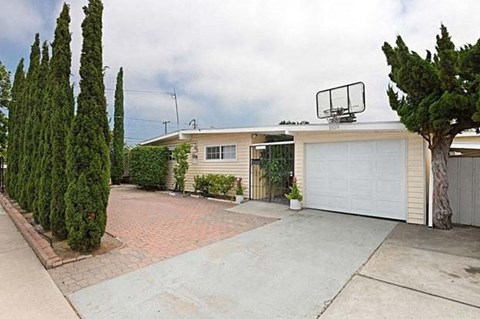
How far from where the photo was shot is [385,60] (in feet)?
22.6

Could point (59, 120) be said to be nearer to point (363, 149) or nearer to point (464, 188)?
point (363, 149)

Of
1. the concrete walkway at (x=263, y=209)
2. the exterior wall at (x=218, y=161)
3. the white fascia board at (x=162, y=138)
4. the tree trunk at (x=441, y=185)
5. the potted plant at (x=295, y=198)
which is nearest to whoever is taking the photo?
the tree trunk at (x=441, y=185)

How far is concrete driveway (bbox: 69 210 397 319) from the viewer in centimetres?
302

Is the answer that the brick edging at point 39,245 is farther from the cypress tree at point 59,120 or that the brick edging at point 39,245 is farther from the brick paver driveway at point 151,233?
the cypress tree at point 59,120

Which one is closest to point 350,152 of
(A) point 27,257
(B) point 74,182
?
(B) point 74,182

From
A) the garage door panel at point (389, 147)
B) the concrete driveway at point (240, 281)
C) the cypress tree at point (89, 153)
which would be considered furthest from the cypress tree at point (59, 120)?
the garage door panel at point (389, 147)

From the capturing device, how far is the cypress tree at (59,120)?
5.31 m

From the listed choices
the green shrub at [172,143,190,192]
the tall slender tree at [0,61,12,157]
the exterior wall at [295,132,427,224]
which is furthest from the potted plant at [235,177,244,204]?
the tall slender tree at [0,61,12,157]

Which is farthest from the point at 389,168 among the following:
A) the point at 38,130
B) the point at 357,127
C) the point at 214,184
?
the point at 38,130

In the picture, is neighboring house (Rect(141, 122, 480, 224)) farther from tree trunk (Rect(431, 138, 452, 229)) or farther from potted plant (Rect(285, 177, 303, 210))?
tree trunk (Rect(431, 138, 452, 229))

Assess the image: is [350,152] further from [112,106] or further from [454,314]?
[112,106]

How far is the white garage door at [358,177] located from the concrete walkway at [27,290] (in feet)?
24.4

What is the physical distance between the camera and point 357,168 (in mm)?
8109

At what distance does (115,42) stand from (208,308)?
453 inches
